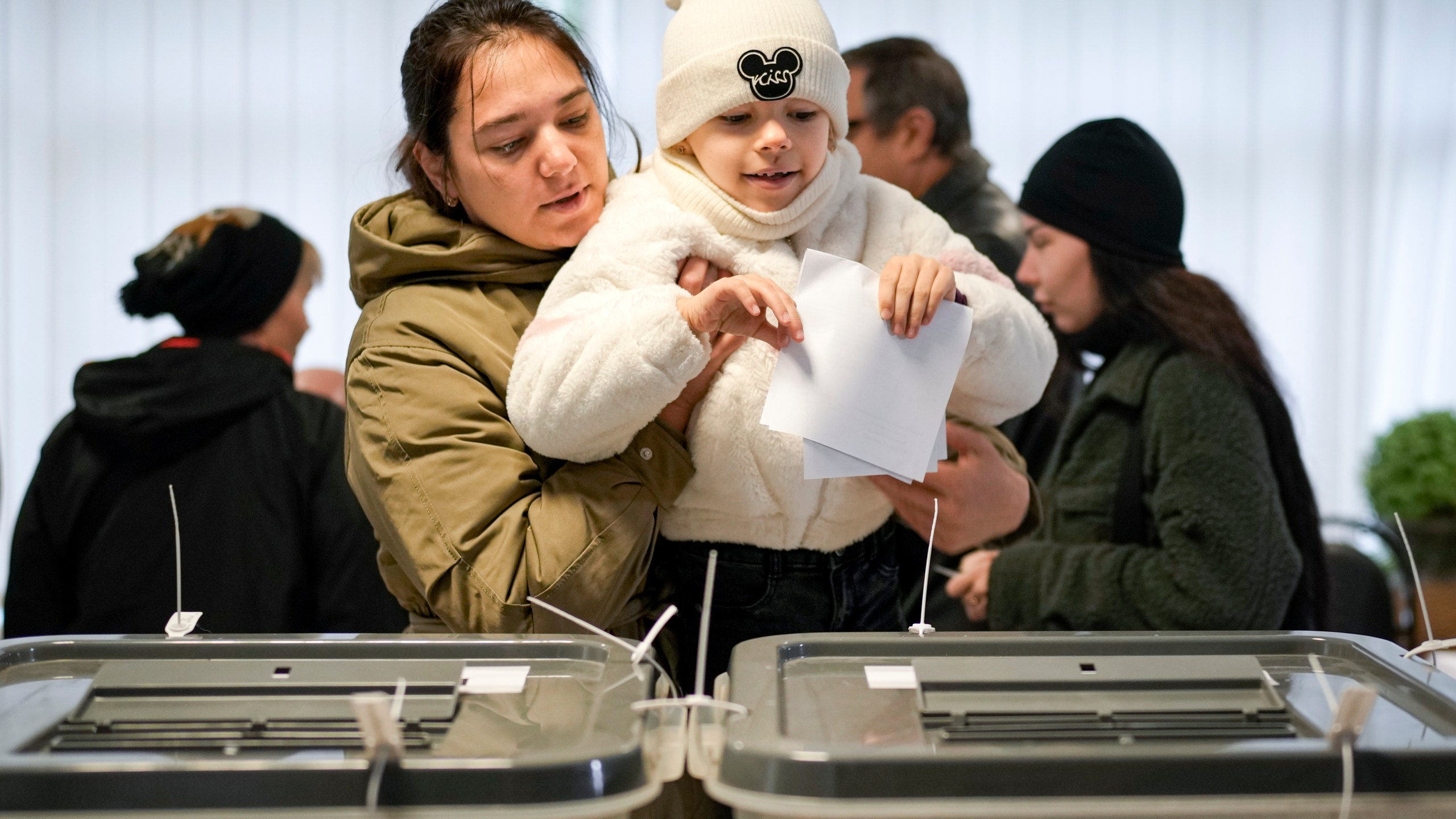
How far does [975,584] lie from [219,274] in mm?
1449

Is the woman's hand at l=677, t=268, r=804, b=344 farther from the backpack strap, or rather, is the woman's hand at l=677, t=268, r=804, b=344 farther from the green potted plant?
the green potted plant

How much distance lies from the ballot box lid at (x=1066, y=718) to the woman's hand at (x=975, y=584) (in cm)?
87

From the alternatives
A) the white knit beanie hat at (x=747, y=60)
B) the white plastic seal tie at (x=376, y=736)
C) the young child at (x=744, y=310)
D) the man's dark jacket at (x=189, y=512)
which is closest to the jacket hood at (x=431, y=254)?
the young child at (x=744, y=310)

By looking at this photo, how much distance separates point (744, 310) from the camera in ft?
3.73

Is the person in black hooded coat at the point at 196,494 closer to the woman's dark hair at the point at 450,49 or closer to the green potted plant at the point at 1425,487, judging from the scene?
the woman's dark hair at the point at 450,49

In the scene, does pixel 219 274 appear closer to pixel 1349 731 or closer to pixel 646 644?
pixel 646 644

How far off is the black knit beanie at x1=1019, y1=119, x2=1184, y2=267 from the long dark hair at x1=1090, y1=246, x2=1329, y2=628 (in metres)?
0.03

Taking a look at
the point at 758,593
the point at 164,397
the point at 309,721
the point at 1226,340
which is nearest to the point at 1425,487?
the point at 1226,340

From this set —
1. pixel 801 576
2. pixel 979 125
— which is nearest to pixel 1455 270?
pixel 979 125

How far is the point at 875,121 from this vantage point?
7.38 feet

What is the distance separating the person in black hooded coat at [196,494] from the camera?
2.05 meters

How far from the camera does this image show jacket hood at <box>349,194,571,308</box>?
4.43 feet

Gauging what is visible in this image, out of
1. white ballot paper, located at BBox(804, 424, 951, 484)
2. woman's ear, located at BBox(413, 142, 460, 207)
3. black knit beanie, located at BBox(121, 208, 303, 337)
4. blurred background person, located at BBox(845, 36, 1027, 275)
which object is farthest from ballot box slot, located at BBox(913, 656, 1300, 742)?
black knit beanie, located at BBox(121, 208, 303, 337)

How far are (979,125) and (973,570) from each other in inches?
91.1
